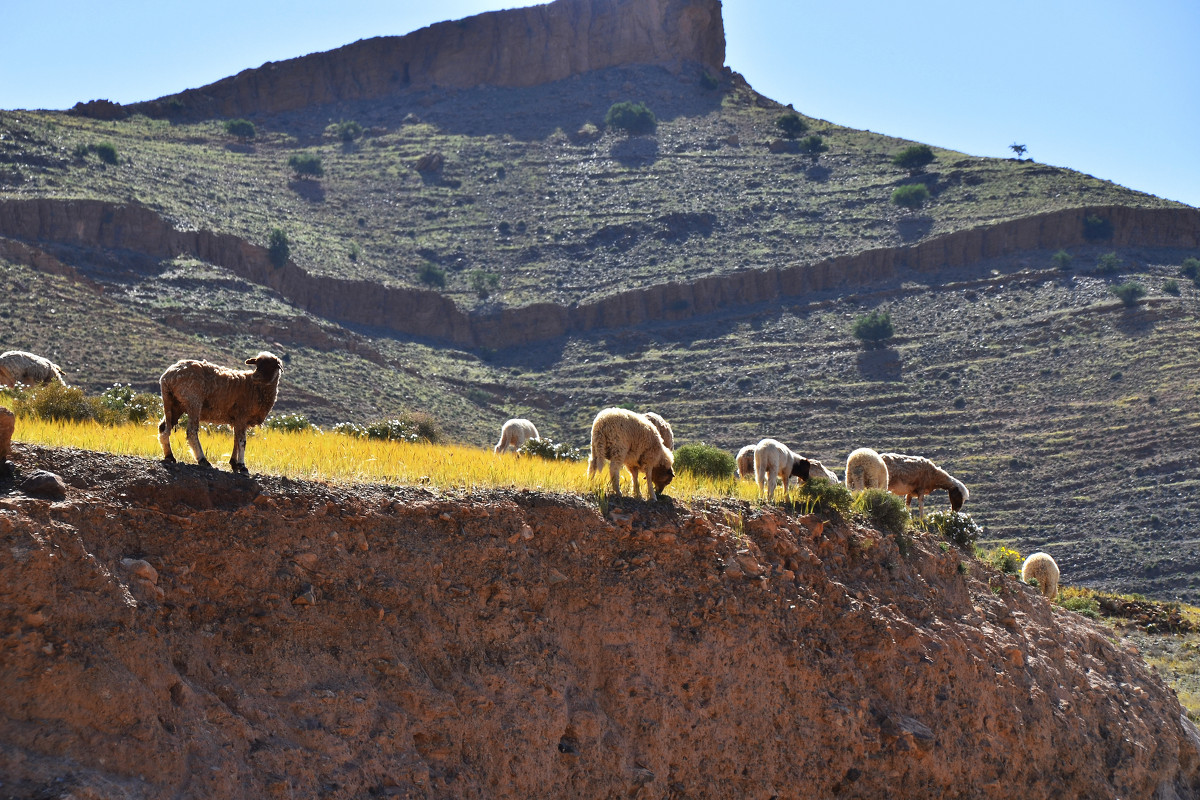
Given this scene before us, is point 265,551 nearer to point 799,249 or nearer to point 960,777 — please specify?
point 960,777

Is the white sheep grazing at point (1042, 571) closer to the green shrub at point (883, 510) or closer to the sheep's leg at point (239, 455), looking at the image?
the green shrub at point (883, 510)

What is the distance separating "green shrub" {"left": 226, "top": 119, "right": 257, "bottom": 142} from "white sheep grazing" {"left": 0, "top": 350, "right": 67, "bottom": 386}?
86689 mm

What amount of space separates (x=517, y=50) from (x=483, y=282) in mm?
60831

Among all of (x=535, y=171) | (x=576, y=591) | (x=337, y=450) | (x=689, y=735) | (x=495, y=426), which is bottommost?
(x=495, y=426)

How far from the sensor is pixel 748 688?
551 inches

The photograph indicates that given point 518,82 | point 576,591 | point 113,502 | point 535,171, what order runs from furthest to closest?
point 518,82 → point 535,171 → point 576,591 → point 113,502

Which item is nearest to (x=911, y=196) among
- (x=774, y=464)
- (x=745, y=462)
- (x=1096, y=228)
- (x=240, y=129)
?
(x=1096, y=228)

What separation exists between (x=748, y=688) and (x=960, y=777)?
345 centimetres

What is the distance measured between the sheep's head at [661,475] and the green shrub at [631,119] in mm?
94810

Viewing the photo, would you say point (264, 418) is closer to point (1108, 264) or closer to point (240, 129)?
point (1108, 264)

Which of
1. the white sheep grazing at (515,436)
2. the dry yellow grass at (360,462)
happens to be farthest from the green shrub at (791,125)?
the dry yellow grass at (360,462)

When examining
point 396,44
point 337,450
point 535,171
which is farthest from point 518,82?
point 337,450

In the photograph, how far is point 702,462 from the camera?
2098 cm

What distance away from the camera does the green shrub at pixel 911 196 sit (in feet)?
278
